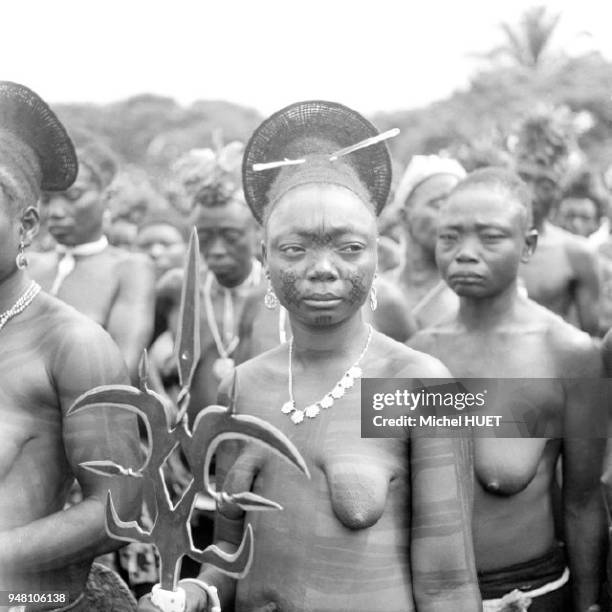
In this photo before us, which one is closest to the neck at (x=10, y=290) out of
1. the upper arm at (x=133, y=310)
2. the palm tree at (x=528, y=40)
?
the upper arm at (x=133, y=310)

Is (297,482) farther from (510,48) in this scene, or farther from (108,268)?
(510,48)

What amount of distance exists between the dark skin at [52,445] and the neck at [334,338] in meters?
0.54

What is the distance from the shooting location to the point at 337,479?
2438mm

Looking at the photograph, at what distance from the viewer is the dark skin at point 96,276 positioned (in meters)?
4.70

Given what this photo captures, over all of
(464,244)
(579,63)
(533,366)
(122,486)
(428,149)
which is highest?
(579,63)

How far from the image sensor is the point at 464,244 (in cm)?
343

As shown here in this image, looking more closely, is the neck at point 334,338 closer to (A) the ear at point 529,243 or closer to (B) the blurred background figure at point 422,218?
(A) the ear at point 529,243

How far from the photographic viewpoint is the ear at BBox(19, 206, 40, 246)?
2.81 m

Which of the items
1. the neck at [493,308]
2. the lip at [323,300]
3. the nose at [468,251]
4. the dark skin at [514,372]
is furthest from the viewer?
the neck at [493,308]

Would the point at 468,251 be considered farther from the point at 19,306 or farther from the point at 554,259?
the point at 554,259

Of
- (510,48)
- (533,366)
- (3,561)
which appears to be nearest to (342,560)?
(3,561)

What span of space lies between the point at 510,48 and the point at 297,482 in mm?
27960

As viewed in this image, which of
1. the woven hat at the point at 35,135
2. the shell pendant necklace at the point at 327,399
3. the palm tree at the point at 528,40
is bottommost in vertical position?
the shell pendant necklace at the point at 327,399

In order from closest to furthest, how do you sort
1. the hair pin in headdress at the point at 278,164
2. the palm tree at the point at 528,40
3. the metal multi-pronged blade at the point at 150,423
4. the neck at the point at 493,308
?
the metal multi-pronged blade at the point at 150,423
the hair pin in headdress at the point at 278,164
the neck at the point at 493,308
the palm tree at the point at 528,40
